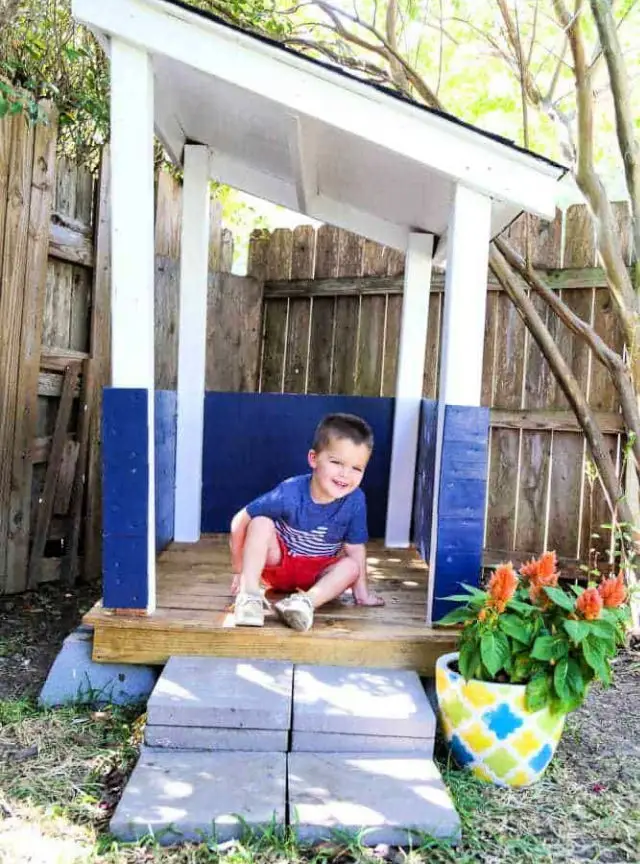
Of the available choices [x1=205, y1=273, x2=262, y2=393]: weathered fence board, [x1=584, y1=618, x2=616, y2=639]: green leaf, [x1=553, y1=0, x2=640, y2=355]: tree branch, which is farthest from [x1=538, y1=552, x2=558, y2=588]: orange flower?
[x1=205, y1=273, x2=262, y2=393]: weathered fence board

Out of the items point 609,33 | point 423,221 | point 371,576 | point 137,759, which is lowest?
point 137,759

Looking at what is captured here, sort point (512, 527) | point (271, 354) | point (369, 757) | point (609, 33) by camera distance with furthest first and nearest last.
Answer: point (271, 354), point (512, 527), point (609, 33), point (369, 757)

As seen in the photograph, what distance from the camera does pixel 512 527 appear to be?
5.86 m

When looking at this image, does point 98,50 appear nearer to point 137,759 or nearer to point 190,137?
point 190,137

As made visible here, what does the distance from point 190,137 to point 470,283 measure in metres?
2.21

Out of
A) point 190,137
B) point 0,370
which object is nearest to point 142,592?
point 0,370

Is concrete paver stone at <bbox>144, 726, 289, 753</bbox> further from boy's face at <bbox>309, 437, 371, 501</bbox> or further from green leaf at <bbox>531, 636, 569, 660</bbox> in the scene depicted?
boy's face at <bbox>309, 437, 371, 501</bbox>

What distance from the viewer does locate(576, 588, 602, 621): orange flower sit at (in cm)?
266

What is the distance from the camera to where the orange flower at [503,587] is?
Result: 271 cm

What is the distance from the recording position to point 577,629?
2.61 m

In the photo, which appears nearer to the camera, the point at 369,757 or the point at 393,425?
the point at 369,757

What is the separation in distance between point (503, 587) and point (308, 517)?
3.74ft

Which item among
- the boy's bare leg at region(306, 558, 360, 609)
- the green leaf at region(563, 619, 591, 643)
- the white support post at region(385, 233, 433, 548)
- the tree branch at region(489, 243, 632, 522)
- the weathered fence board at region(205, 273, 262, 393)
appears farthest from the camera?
the weathered fence board at region(205, 273, 262, 393)

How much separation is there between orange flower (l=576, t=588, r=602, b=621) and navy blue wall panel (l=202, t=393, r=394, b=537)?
8.34 ft
